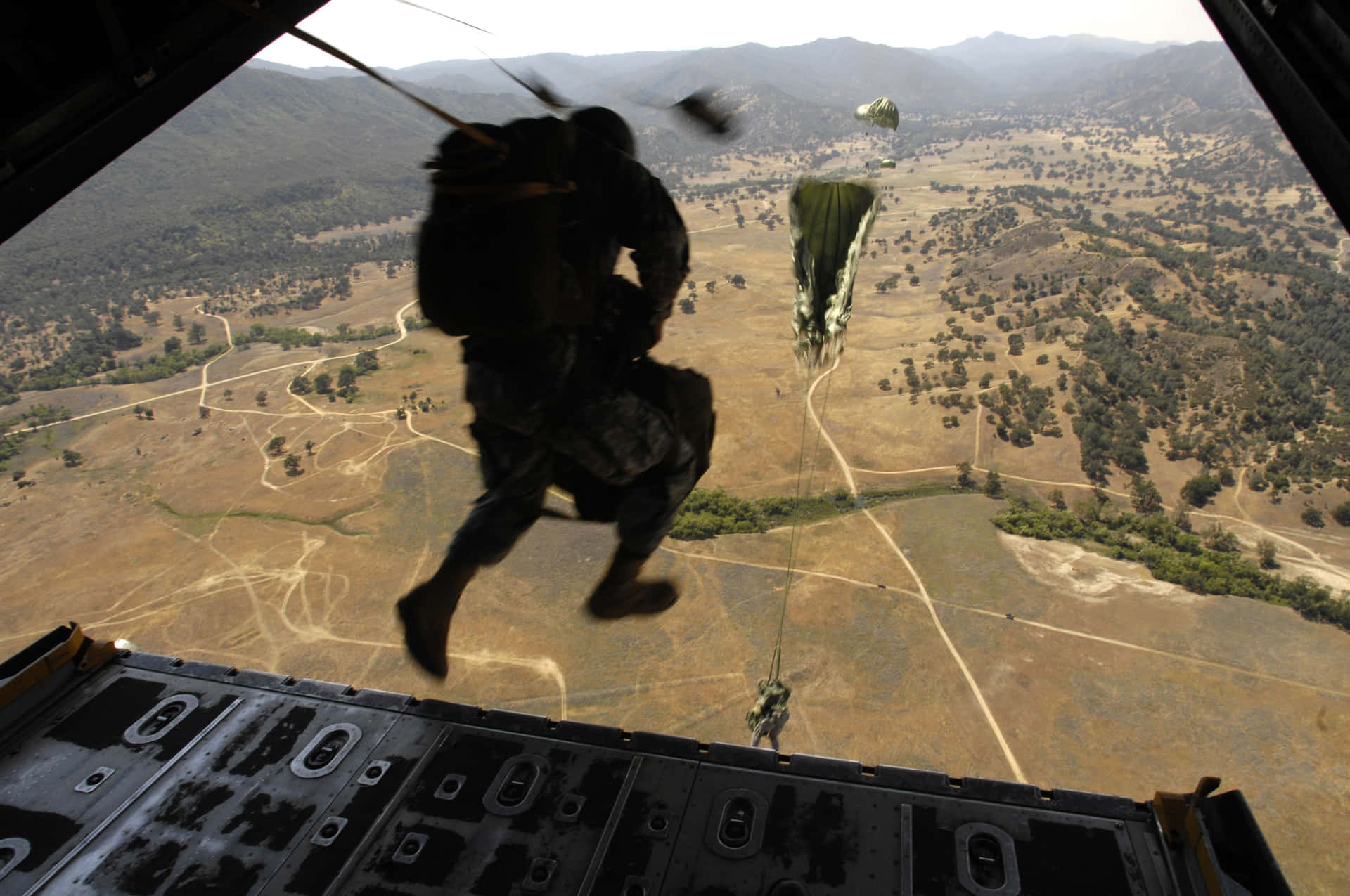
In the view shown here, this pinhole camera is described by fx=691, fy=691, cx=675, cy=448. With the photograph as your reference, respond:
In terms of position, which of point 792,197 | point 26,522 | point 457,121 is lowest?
point 26,522

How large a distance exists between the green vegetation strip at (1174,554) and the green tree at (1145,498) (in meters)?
0.46

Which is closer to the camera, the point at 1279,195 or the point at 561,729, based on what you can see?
the point at 561,729

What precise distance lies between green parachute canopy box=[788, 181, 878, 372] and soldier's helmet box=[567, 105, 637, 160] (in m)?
1.81

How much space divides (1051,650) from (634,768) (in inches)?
748

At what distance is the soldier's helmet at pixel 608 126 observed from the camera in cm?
561

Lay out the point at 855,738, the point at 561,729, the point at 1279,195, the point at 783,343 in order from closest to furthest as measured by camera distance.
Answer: the point at 561,729, the point at 855,738, the point at 783,343, the point at 1279,195

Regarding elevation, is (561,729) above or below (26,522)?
above

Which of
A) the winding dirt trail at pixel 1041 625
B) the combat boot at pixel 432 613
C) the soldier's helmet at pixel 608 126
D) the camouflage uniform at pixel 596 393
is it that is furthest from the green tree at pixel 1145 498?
the combat boot at pixel 432 613

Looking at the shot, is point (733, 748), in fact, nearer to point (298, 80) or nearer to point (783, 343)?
point (783, 343)

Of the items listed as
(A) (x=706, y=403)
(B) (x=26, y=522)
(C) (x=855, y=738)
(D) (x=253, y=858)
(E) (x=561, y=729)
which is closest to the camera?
(D) (x=253, y=858)

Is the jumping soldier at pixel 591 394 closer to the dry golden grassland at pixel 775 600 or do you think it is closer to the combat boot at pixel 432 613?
the combat boot at pixel 432 613

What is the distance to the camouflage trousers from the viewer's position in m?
5.77

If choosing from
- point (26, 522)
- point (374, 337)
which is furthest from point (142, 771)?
point (374, 337)

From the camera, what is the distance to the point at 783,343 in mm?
46375
